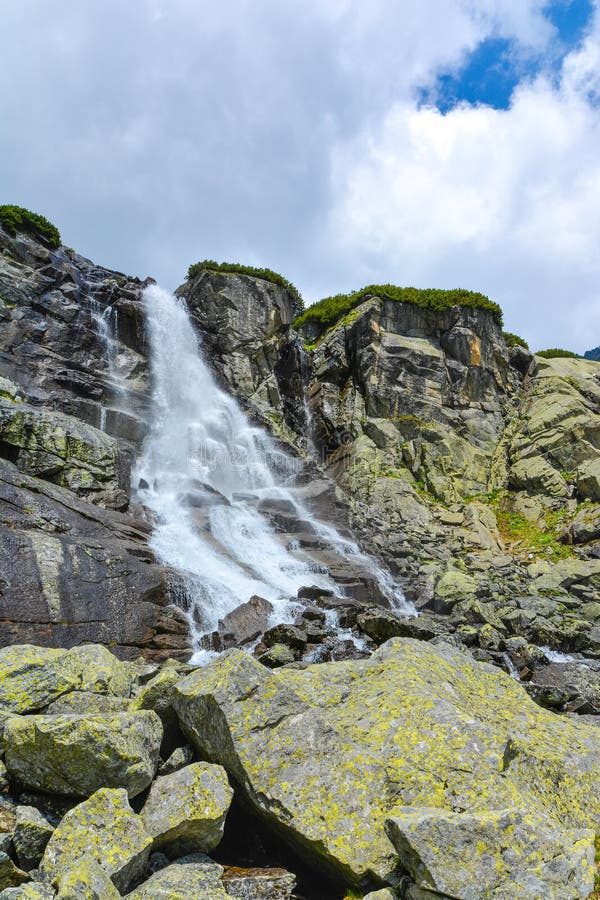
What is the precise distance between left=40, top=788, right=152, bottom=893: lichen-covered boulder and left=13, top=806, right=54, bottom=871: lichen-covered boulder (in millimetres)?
141

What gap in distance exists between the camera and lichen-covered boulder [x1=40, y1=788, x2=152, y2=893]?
4.43 metres

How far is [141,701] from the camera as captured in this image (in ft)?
21.6

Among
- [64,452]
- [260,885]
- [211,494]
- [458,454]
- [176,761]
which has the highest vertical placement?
[458,454]

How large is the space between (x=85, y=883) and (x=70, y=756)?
1.18 meters

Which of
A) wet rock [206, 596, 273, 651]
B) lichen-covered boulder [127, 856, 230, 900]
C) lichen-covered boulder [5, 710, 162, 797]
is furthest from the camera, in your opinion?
wet rock [206, 596, 273, 651]

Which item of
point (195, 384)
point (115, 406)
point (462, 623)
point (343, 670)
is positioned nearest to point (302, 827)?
point (343, 670)

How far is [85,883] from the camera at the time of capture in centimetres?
415

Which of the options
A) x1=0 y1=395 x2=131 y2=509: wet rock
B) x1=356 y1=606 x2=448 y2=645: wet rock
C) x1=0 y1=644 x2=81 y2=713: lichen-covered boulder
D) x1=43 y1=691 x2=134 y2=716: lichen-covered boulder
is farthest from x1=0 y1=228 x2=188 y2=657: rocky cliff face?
x1=43 y1=691 x2=134 y2=716: lichen-covered boulder

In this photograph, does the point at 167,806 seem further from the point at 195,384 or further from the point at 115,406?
the point at 195,384

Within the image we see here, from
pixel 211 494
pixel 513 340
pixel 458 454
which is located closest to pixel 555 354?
pixel 513 340

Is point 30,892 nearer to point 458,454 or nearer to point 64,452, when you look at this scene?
point 64,452

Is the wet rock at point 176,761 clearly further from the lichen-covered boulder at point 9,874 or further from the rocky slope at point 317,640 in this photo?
the lichen-covered boulder at point 9,874

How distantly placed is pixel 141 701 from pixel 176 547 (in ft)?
59.5

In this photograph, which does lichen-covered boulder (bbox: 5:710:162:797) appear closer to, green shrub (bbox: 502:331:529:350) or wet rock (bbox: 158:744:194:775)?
wet rock (bbox: 158:744:194:775)
